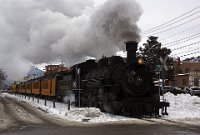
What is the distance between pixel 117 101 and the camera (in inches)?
819

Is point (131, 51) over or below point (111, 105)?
over

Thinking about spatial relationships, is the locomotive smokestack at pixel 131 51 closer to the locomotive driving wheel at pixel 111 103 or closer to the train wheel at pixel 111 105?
the locomotive driving wheel at pixel 111 103

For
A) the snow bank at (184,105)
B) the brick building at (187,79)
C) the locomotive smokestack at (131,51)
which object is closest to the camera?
the locomotive smokestack at (131,51)

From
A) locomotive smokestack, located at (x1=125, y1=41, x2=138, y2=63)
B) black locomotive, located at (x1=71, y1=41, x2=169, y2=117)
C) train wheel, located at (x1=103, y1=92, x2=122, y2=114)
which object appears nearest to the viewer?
black locomotive, located at (x1=71, y1=41, x2=169, y2=117)

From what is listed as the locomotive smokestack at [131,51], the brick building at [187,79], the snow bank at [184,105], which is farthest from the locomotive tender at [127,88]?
the brick building at [187,79]

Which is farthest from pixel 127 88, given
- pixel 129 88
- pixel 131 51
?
pixel 131 51

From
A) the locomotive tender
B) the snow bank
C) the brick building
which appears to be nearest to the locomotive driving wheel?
the locomotive tender

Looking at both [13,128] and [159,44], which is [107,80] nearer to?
[13,128]

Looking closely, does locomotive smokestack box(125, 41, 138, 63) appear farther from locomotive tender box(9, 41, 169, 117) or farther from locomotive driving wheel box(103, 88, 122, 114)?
locomotive driving wheel box(103, 88, 122, 114)

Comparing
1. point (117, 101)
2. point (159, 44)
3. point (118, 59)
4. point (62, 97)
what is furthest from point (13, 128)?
point (159, 44)

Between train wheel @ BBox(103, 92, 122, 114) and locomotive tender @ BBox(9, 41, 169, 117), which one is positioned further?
train wheel @ BBox(103, 92, 122, 114)

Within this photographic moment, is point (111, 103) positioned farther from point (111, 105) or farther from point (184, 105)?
point (184, 105)

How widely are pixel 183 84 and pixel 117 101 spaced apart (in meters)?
75.1

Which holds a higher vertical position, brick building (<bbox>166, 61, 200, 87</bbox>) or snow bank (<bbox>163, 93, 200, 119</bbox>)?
brick building (<bbox>166, 61, 200, 87</bbox>)
